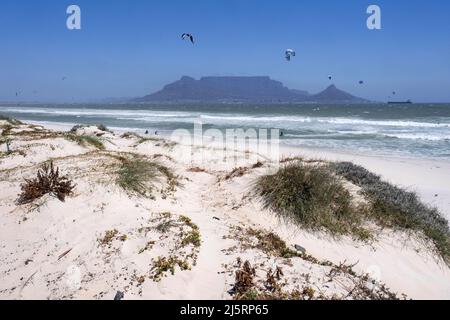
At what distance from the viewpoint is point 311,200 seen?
6555mm

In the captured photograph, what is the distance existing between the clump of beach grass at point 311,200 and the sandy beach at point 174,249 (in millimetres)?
210

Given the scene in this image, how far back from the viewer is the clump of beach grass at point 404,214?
20.3 ft

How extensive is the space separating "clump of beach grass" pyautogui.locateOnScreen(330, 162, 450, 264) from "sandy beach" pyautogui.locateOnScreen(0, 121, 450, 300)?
0.24 metres

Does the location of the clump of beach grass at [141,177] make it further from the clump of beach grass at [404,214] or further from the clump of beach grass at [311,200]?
the clump of beach grass at [404,214]

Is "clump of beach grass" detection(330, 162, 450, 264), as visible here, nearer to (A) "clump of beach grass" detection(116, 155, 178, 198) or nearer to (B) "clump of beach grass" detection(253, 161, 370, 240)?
(B) "clump of beach grass" detection(253, 161, 370, 240)

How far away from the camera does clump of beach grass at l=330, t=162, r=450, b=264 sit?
20.3 ft

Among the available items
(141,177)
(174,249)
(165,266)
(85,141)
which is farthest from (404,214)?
(85,141)

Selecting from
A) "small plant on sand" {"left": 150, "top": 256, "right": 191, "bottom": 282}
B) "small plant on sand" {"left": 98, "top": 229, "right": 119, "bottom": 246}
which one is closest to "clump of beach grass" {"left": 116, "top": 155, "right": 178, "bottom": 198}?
"small plant on sand" {"left": 98, "top": 229, "right": 119, "bottom": 246}

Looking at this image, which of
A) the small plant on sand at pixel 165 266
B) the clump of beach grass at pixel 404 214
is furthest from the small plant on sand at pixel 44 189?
the clump of beach grass at pixel 404 214

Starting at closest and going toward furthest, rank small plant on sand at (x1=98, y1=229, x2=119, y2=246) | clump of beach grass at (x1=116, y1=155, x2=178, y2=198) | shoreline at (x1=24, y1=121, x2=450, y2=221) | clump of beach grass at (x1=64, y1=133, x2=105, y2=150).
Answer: small plant on sand at (x1=98, y1=229, x2=119, y2=246)
clump of beach grass at (x1=116, y1=155, x2=178, y2=198)
shoreline at (x1=24, y1=121, x2=450, y2=221)
clump of beach grass at (x1=64, y1=133, x2=105, y2=150)

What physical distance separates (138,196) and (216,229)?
1.92 metres

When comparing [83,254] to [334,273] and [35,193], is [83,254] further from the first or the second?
[334,273]

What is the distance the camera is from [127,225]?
18.9 feet

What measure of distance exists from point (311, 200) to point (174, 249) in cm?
279
